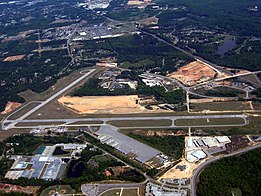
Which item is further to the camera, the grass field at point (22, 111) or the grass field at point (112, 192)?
the grass field at point (22, 111)

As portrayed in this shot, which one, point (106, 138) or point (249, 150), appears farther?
point (106, 138)

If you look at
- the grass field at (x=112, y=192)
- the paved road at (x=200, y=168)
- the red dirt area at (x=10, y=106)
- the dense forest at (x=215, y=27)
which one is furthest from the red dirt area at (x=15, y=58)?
the paved road at (x=200, y=168)

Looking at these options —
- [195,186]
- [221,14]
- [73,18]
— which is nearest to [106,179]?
[195,186]

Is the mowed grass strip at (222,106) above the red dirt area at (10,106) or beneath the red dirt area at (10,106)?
above

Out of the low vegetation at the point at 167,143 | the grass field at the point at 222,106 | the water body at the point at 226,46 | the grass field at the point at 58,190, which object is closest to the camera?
the grass field at the point at 58,190

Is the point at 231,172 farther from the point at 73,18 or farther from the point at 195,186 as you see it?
the point at 73,18

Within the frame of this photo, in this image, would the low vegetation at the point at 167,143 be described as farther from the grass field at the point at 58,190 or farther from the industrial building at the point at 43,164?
the grass field at the point at 58,190

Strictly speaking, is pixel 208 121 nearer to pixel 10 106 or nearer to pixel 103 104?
pixel 103 104
